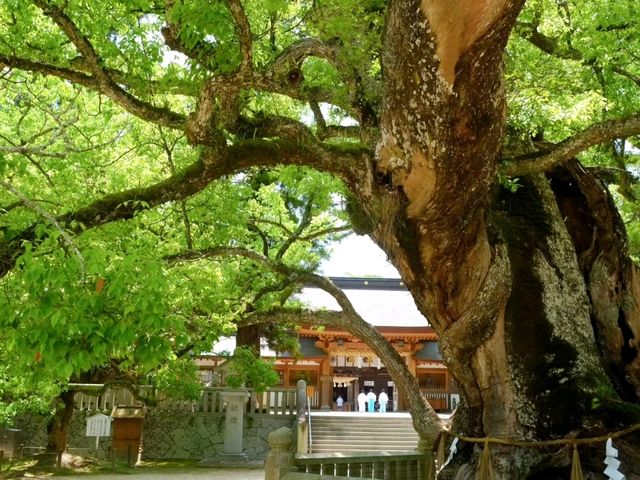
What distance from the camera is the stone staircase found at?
57.9 feet

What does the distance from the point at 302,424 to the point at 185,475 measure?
160 inches

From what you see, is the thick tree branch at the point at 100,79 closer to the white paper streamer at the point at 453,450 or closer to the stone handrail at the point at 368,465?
the stone handrail at the point at 368,465

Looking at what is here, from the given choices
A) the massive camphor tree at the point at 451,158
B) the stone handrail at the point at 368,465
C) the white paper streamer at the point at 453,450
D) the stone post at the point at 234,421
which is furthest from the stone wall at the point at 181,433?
the white paper streamer at the point at 453,450

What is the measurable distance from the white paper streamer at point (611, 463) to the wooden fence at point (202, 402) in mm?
14163

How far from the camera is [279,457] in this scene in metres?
5.94

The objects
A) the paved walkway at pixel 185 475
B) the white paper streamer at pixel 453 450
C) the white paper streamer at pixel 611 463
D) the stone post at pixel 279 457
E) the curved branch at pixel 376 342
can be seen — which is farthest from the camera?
the paved walkway at pixel 185 475

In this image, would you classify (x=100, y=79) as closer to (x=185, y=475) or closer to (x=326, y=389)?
(x=185, y=475)

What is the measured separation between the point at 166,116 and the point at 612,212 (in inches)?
199

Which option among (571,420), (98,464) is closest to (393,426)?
(98,464)

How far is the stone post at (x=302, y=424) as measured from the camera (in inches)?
658

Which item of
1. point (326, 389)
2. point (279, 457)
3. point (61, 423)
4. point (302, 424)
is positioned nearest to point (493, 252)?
point (279, 457)

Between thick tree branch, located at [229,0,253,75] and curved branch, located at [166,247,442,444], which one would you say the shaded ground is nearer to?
curved branch, located at [166,247,442,444]

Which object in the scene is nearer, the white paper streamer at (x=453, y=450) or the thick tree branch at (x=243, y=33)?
the thick tree branch at (x=243, y=33)

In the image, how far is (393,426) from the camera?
63.5ft
